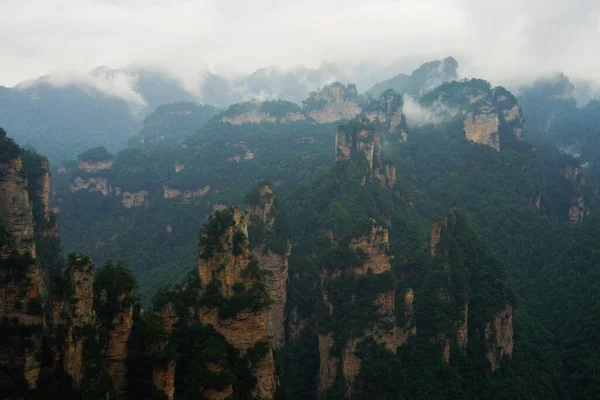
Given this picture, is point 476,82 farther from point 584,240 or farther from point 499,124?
point 584,240

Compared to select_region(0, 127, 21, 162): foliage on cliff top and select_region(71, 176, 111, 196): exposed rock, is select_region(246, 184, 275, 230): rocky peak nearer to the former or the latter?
select_region(0, 127, 21, 162): foliage on cliff top

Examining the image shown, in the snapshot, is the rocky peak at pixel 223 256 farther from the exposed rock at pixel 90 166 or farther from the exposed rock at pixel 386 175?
the exposed rock at pixel 90 166

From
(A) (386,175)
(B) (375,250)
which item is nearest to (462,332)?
(B) (375,250)

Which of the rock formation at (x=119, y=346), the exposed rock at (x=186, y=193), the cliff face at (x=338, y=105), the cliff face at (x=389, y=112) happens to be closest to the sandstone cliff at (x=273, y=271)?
the rock formation at (x=119, y=346)

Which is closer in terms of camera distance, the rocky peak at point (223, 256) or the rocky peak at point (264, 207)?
the rocky peak at point (223, 256)

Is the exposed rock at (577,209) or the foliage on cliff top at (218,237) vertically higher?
the exposed rock at (577,209)

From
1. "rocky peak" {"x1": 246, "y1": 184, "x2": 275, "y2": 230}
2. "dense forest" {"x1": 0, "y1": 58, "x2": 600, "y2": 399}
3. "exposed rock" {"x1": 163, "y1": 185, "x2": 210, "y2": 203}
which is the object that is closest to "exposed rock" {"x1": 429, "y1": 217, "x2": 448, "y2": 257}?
"dense forest" {"x1": 0, "y1": 58, "x2": 600, "y2": 399}

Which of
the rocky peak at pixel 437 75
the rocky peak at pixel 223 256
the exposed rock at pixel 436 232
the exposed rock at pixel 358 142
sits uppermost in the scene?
the rocky peak at pixel 437 75
